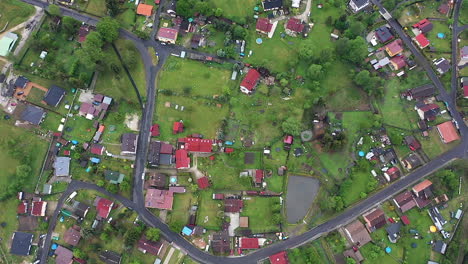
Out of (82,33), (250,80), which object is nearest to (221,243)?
(250,80)

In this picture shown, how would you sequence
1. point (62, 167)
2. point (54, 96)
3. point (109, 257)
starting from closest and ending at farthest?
point (109, 257), point (62, 167), point (54, 96)

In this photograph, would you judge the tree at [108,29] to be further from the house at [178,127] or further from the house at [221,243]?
the house at [221,243]

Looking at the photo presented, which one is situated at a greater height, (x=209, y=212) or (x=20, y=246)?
(x=209, y=212)

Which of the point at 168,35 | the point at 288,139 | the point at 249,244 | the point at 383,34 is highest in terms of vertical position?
the point at 383,34

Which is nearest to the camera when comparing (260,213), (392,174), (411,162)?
(260,213)

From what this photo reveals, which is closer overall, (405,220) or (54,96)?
(405,220)

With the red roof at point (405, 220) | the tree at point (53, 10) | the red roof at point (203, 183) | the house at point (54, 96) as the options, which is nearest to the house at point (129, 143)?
the red roof at point (203, 183)

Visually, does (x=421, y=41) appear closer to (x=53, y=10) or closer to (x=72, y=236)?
(x=53, y=10)

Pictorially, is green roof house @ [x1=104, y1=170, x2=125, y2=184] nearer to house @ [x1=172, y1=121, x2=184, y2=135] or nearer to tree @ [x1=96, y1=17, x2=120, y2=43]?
house @ [x1=172, y1=121, x2=184, y2=135]
